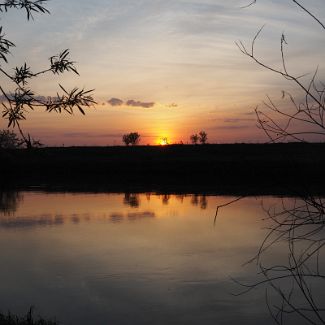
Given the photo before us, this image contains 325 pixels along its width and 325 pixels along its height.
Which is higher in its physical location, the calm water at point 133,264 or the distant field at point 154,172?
the distant field at point 154,172

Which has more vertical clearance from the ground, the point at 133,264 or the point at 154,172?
the point at 154,172

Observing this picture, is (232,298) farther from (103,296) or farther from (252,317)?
(103,296)

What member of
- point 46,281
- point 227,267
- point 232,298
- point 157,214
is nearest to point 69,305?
point 46,281

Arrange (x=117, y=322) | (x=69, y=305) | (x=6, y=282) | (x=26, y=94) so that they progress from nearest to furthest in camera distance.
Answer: (x=26, y=94)
(x=117, y=322)
(x=69, y=305)
(x=6, y=282)

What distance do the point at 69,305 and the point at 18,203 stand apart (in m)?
15.9

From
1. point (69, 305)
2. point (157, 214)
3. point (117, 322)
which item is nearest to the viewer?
point (117, 322)

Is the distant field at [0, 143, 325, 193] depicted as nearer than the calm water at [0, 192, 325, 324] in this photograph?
No

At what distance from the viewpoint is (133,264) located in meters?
11.9

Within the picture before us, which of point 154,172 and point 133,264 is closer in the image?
point 133,264

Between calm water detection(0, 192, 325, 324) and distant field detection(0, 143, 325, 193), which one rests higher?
distant field detection(0, 143, 325, 193)

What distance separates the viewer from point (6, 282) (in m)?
10.4

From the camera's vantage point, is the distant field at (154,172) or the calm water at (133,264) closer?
the calm water at (133,264)

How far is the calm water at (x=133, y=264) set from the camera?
8.78 metres

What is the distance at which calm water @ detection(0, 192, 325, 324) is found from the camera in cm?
878
